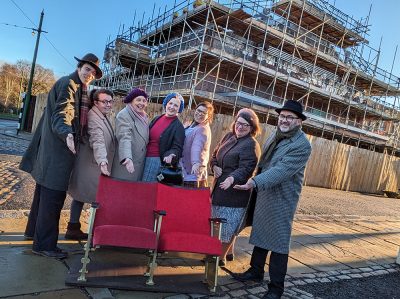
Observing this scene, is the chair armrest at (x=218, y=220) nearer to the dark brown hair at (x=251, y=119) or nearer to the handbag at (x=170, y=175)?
the handbag at (x=170, y=175)

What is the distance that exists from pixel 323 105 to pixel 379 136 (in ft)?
22.3

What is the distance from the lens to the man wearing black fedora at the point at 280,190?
3.67 metres

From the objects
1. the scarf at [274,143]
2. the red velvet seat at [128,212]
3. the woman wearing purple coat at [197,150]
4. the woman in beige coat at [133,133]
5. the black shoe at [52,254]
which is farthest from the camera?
the woman wearing purple coat at [197,150]

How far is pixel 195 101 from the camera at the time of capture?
23.0 m

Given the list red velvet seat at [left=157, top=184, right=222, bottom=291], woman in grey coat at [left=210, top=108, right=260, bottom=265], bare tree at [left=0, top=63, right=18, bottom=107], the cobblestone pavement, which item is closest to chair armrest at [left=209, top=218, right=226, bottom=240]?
red velvet seat at [left=157, top=184, right=222, bottom=291]

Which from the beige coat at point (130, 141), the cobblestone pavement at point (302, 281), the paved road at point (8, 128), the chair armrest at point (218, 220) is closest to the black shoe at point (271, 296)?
the cobblestone pavement at point (302, 281)

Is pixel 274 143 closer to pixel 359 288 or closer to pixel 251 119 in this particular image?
pixel 251 119

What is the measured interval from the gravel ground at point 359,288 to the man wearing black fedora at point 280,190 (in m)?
0.79

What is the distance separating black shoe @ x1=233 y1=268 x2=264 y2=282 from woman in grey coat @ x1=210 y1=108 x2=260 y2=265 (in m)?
0.38

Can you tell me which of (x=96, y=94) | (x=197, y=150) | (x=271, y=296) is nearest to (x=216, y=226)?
(x=271, y=296)

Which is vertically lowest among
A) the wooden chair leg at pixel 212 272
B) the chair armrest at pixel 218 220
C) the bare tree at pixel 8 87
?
the wooden chair leg at pixel 212 272

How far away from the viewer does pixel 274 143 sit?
399 centimetres

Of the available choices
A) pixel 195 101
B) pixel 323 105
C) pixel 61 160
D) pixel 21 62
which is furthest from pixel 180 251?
pixel 21 62

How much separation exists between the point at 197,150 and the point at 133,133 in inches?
32.8
